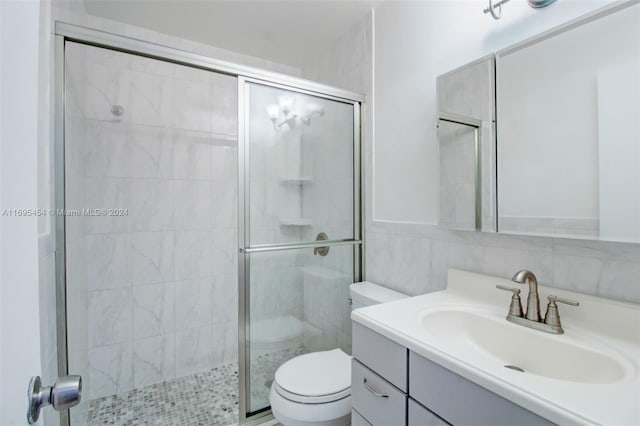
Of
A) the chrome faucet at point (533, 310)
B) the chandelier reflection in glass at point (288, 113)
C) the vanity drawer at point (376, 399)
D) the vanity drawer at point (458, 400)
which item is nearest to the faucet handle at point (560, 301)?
the chrome faucet at point (533, 310)

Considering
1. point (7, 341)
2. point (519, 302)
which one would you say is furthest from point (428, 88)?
point (7, 341)

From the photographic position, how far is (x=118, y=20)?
6.57 ft

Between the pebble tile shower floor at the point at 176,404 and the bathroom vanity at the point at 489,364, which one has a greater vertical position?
the bathroom vanity at the point at 489,364

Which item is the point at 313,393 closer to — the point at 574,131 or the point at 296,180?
the point at 296,180

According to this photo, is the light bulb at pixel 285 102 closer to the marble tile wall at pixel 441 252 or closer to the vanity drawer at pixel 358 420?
the marble tile wall at pixel 441 252

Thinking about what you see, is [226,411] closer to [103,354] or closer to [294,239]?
[103,354]

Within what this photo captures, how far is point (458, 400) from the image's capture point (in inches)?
30.4

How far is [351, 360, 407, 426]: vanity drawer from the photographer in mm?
941

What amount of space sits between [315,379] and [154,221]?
1.53m

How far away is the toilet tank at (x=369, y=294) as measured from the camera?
163 centimetres

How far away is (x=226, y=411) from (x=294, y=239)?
3.77 ft

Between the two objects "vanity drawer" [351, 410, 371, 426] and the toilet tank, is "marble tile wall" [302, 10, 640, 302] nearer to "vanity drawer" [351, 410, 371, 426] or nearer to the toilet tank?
the toilet tank

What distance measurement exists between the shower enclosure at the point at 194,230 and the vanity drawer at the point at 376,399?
2.30 ft

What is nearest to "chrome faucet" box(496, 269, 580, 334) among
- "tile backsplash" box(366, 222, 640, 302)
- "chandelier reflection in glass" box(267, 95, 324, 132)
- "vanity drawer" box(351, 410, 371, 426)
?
"tile backsplash" box(366, 222, 640, 302)
